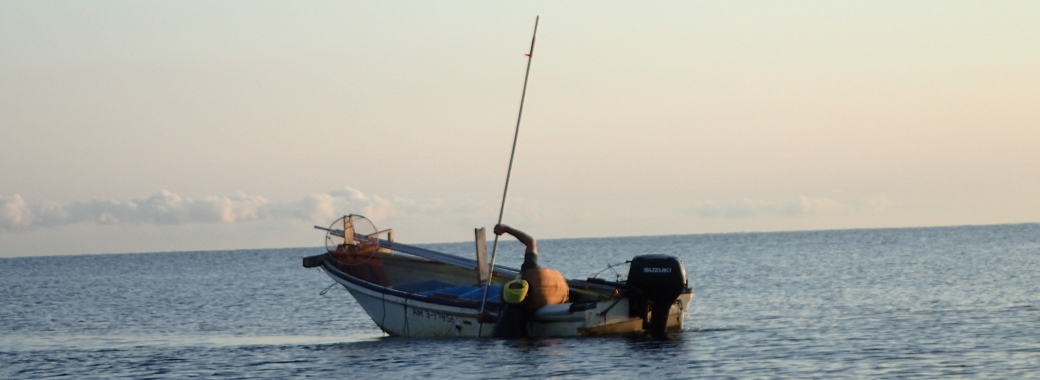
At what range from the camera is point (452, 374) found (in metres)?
20.0

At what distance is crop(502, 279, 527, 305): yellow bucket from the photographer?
23.0 metres

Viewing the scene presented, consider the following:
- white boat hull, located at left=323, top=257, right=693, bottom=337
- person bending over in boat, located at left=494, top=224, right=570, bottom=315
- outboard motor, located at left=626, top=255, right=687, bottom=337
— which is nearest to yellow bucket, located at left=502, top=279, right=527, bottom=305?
person bending over in boat, located at left=494, top=224, right=570, bottom=315

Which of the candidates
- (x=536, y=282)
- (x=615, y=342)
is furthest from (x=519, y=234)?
(x=615, y=342)

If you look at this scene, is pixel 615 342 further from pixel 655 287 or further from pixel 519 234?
pixel 519 234

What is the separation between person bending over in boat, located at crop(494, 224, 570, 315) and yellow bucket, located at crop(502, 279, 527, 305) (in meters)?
0.18

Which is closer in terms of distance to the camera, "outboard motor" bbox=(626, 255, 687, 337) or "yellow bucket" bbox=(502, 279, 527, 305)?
"yellow bucket" bbox=(502, 279, 527, 305)

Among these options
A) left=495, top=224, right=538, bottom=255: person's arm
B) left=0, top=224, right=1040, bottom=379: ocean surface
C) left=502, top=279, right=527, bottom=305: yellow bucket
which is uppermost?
left=495, top=224, right=538, bottom=255: person's arm

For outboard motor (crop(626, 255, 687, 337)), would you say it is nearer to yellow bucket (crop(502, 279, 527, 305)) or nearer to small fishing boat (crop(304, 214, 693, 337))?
small fishing boat (crop(304, 214, 693, 337))

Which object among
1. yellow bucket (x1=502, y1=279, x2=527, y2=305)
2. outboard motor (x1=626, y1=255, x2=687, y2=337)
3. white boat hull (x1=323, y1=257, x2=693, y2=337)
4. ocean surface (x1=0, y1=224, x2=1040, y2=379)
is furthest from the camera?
white boat hull (x1=323, y1=257, x2=693, y2=337)

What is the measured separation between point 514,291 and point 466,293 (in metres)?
2.47

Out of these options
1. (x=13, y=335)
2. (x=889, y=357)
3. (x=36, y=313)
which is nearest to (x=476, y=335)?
(x=889, y=357)

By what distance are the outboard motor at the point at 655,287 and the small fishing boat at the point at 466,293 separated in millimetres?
20

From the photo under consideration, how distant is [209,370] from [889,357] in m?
12.7

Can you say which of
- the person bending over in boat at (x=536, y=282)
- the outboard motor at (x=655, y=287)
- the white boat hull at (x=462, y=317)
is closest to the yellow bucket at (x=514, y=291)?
the person bending over in boat at (x=536, y=282)
